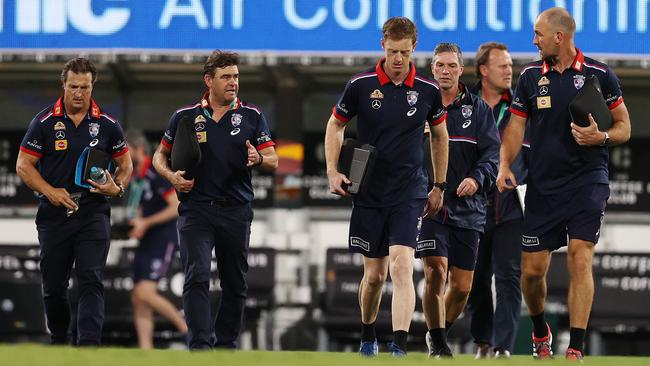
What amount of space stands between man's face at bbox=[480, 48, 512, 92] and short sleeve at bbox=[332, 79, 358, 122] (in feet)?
5.57

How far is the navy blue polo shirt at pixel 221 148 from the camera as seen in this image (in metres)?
9.33

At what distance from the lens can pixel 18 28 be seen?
13.5 m

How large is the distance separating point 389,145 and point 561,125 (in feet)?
3.43

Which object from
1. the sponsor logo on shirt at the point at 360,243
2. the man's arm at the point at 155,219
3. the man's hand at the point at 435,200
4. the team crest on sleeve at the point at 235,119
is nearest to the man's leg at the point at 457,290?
the man's hand at the point at 435,200

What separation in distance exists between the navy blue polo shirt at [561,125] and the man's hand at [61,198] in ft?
9.86

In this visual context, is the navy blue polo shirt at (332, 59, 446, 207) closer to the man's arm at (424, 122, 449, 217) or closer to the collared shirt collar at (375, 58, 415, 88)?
the collared shirt collar at (375, 58, 415, 88)

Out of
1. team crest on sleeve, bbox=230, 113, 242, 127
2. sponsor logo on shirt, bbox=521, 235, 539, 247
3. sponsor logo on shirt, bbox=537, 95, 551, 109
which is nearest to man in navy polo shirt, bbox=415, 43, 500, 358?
sponsor logo on shirt, bbox=521, 235, 539, 247

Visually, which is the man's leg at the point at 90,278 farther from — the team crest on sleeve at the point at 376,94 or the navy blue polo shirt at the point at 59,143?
the team crest on sleeve at the point at 376,94

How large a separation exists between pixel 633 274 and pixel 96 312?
660cm

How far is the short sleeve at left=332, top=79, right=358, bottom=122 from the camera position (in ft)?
29.3


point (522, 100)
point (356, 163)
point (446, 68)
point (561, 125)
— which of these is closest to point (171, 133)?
point (356, 163)

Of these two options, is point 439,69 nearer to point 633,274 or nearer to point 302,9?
point 302,9

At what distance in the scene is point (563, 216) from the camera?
8.63 meters

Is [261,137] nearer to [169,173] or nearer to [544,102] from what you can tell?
[169,173]
